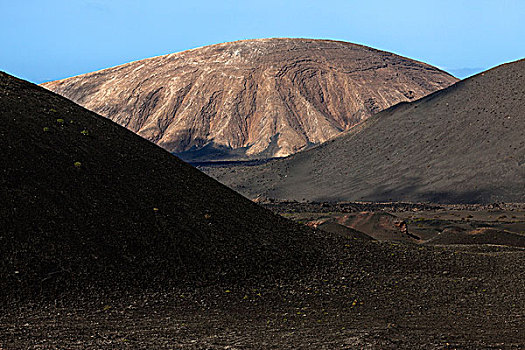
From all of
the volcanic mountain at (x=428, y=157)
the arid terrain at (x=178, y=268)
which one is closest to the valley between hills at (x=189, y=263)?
the arid terrain at (x=178, y=268)

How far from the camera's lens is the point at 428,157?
5641cm

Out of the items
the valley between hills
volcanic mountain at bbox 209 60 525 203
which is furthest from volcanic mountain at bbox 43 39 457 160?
the valley between hills

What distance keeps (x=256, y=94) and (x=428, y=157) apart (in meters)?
50.5

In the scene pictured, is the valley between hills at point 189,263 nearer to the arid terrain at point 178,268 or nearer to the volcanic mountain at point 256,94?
the arid terrain at point 178,268

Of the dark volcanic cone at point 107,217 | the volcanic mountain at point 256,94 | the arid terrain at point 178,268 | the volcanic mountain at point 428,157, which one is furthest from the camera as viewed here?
the volcanic mountain at point 256,94

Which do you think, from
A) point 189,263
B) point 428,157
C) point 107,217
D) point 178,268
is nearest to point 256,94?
point 428,157

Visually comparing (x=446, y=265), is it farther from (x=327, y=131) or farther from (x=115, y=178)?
(x=327, y=131)

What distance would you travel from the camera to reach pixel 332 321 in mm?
11836

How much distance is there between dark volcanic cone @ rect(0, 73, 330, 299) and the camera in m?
13.1

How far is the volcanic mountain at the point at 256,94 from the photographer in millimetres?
96688

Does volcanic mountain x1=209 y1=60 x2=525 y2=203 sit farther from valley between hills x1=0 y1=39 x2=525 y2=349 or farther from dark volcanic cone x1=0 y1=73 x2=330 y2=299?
dark volcanic cone x1=0 y1=73 x2=330 y2=299

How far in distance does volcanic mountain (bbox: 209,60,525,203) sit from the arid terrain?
31.9 meters

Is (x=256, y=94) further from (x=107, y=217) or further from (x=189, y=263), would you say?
(x=189, y=263)

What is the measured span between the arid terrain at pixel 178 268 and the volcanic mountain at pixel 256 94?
70820mm
